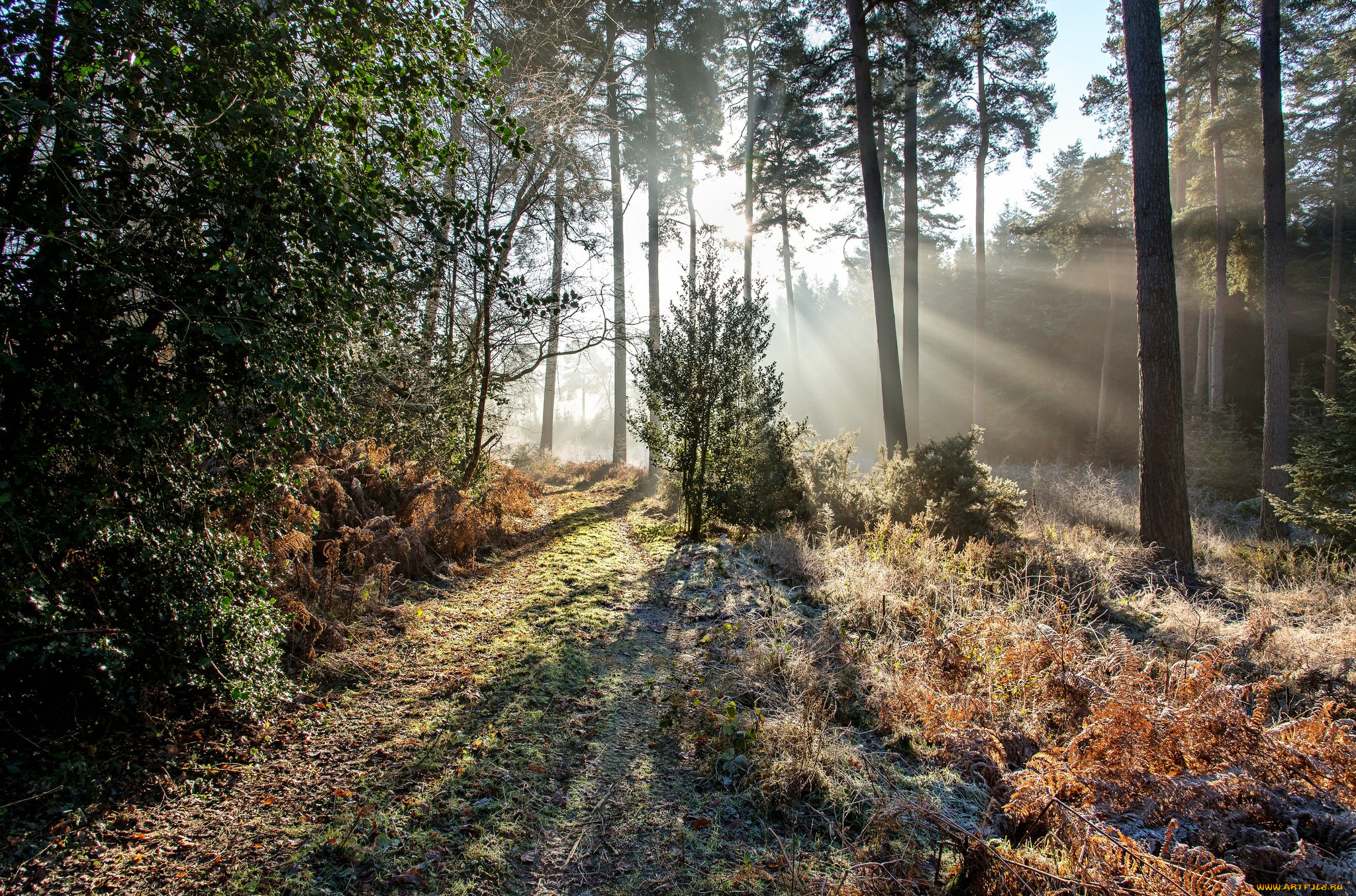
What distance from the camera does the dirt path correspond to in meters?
2.16

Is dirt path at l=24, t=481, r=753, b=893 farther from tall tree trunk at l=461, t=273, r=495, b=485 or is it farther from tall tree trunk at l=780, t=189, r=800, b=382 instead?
tall tree trunk at l=780, t=189, r=800, b=382

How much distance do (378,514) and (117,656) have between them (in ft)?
10.6

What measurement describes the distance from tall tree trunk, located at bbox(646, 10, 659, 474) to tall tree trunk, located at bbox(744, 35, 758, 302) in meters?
2.96

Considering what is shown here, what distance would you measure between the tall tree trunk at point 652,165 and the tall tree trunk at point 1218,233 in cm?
1494

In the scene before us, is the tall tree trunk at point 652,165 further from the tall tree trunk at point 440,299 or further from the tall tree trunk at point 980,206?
the tall tree trunk at point 980,206

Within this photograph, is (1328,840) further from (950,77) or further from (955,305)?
(955,305)

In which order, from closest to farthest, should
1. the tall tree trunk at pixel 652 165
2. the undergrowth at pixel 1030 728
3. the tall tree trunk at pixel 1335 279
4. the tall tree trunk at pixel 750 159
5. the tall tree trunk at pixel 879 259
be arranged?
the undergrowth at pixel 1030 728 → the tall tree trunk at pixel 879 259 → the tall tree trunk at pixel 652 165 → the tall tree trunk at pixel 1335 279 → the tall tree trunk at pixel 750 159

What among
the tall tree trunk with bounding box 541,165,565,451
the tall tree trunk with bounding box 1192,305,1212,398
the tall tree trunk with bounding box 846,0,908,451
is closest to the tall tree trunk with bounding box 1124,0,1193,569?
the tall tree trunk with bounding box 846,0,908,451

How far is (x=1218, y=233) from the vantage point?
51.4 ft

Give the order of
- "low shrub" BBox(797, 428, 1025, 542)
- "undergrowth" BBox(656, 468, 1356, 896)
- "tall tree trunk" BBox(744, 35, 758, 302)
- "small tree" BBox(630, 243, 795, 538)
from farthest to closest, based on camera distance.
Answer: "tall tree trunk" BBox(744, 35, 758, 302)
"small tree" BBox(630, 243, 795, 538)
"low shrub" BBox(797, 428, 1025, 542)
"undergrowth" BBox(656, 468, 1356, 896)

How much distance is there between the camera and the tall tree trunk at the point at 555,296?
7.46 m

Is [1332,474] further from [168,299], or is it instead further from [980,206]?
[980,206]

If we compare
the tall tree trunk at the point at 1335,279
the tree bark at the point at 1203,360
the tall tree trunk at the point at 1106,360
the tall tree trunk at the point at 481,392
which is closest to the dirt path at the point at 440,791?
the tall tree trunk at the point at 481,392

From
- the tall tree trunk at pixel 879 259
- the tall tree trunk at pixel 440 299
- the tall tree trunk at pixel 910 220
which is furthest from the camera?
the tall tree trunk at pixel 910 220
